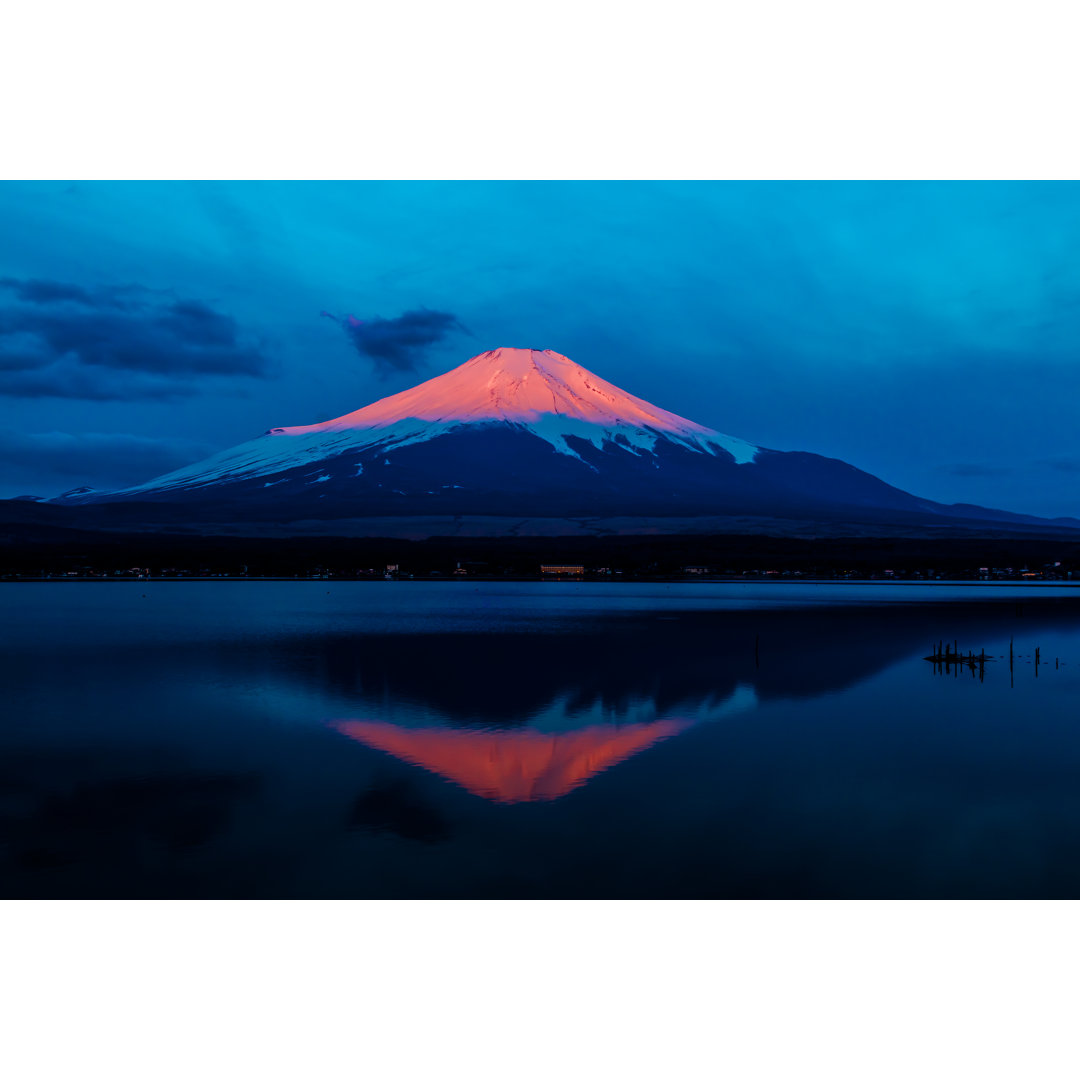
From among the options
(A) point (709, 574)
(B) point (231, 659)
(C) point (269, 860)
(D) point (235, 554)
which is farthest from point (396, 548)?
(C) point (269, 860)

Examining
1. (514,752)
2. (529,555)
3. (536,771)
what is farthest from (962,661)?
(529,555)

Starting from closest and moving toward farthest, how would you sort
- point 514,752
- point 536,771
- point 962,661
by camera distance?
point 536,771 < point 514,752 < point 962,661

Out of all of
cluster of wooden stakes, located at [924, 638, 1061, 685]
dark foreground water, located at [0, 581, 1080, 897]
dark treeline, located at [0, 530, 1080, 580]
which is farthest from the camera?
dark treeline, located at [0, 530, 1080, 580]

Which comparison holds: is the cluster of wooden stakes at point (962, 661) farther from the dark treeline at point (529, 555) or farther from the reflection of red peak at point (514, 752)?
the dark treeline at point (529, 555)

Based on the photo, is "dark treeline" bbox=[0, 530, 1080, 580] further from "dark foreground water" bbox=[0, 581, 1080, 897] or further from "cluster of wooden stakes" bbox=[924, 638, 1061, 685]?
"dark foreground water" bbox=[0, 581, 1080, 897]

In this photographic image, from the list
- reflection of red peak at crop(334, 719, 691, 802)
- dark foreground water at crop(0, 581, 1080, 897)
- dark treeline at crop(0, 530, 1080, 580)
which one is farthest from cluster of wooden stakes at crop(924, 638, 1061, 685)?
dark treeline at crop(0, 530, 1080, 580)

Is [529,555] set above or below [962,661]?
above

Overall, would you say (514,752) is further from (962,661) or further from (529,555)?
(529,555)
